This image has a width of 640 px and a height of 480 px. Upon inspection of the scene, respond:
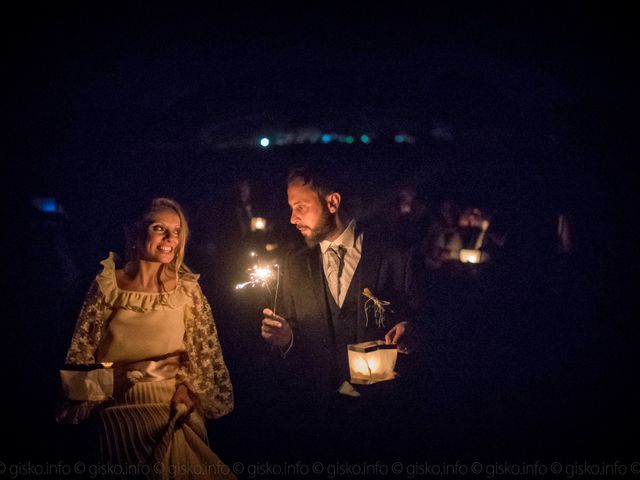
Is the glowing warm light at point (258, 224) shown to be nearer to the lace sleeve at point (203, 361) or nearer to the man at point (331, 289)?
the man at point (331, 289)

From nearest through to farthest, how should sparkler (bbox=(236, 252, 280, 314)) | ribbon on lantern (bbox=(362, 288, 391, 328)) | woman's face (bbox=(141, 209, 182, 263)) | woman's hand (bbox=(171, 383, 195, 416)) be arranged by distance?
woman's hand (bbox=(171, 383, 195, 416))
woman's face (bbox=(141, 209, 182, 263))
ribbon on lantern (bbox=(362, 288, 391, 328))
sparkler (bbox=(236, 252, 280, 314))

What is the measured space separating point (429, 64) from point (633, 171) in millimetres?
2055

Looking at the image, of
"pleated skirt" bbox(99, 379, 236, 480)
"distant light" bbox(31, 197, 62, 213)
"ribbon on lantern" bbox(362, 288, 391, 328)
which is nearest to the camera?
"pleated skirt" bbox(99, 379, 236, 480)

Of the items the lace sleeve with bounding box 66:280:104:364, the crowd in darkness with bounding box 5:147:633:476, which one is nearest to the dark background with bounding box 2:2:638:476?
the crowd in darkness with bounding box 5:147:633:476

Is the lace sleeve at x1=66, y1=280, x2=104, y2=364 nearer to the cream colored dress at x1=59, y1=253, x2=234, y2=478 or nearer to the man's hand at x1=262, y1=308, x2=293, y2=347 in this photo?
the cream colored dress at x1=59, y1=253, x2=234, y2=478

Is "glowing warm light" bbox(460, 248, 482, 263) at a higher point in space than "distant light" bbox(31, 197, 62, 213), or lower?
lower

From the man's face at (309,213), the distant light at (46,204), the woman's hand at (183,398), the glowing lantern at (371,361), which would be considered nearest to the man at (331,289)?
the man's face at (309,213)

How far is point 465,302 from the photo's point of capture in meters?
4.36

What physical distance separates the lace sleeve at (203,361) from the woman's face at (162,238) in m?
0.35

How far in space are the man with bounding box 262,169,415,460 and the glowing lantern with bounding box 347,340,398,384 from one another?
255 millimetres

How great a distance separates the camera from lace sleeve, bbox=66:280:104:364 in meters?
3.48

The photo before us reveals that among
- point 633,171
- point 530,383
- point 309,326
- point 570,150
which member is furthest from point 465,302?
point 633,171

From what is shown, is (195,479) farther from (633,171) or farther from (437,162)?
(633,171)

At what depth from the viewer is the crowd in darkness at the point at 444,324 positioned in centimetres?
421
